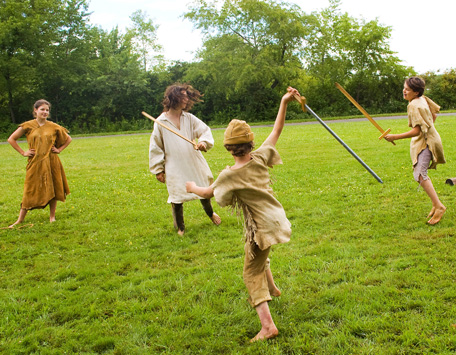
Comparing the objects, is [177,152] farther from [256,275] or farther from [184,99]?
[256,275]

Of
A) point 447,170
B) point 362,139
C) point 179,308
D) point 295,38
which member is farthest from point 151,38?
point 179,308

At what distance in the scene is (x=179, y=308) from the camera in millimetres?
3994

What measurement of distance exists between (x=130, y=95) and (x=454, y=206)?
1313 inches

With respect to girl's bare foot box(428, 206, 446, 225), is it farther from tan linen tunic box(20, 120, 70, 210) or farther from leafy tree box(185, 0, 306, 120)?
leafy tree box(185, 0, 306, 120)

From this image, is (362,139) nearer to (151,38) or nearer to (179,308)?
(179,308)

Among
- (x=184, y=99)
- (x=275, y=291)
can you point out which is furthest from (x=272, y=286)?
(x=184, y=99)

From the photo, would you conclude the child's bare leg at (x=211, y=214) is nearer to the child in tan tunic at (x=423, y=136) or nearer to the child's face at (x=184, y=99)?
the child's face at (x=184, y=99)

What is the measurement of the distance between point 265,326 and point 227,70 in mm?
33460

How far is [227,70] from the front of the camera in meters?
35.2

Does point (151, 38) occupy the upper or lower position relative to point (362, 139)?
upper

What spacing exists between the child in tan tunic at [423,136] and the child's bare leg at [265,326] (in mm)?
3214

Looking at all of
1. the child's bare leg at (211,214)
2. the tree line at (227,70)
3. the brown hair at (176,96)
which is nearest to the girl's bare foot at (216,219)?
the child's bare leg at (211,214)

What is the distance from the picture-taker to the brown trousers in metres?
3.44

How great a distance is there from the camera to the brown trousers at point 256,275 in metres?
3.44
